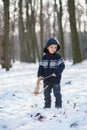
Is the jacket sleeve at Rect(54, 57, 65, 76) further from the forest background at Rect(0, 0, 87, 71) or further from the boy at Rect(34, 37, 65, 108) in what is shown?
the forest background at Rect(0, 0, 87, 71)

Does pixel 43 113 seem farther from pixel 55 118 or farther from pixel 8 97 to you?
pixel 8 97

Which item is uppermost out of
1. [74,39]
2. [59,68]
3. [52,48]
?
[52,48]

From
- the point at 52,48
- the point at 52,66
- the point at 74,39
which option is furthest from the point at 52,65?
the point at 74,39

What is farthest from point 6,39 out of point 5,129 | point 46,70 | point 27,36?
point 27,36

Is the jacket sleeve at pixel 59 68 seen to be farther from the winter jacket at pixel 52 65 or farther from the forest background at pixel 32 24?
the forest background at pixel 32 24

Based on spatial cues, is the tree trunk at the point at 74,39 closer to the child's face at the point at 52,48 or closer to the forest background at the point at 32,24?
the forest background at the point at 32,24

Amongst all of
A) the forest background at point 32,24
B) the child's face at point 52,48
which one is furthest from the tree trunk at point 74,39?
the child's face at point 52,48

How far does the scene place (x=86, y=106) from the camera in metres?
8.45

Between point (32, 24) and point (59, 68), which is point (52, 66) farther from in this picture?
point (32, 24)

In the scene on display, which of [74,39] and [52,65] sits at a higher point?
[74,39]

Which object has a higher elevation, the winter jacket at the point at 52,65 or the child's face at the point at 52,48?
the child's face at the point at 52,48

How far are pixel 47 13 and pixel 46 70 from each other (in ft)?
140

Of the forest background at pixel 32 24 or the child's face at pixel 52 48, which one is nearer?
the child's face at pixel 52 48

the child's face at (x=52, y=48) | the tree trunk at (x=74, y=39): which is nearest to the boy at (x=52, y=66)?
the child's face at (x=52, y=48)
